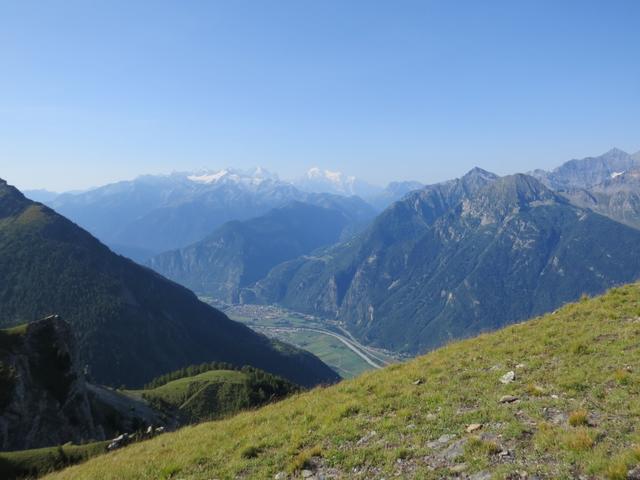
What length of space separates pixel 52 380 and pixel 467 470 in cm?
5373

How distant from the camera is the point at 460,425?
49.7 ft

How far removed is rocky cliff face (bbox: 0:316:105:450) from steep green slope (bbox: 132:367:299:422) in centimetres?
3646

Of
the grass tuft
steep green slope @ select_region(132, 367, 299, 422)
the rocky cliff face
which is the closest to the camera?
the grass tuft

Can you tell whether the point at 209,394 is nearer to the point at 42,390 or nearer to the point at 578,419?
the point at 42,390

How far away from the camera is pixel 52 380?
169 feet

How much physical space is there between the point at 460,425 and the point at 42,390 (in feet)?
165

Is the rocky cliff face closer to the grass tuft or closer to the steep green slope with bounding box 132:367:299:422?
the steep green slope with bounding box 132:367:299:422

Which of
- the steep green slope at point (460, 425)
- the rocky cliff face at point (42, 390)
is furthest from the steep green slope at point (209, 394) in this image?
the steep green slope at point (460, 425)

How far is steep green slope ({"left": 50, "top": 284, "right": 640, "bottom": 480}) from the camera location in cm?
1232

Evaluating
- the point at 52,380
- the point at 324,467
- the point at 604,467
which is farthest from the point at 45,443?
the point at 604,467

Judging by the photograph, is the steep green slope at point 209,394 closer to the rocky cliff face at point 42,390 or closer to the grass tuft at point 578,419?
the rocky cliff face at point 42,390

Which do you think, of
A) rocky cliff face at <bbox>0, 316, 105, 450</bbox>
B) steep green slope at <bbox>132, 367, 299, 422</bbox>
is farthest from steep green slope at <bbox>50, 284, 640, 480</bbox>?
steep green slope at <bbox>132, 367, 299, 422</bbox>

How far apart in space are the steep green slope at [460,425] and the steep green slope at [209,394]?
69177mm

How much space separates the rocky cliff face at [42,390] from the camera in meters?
43.0
